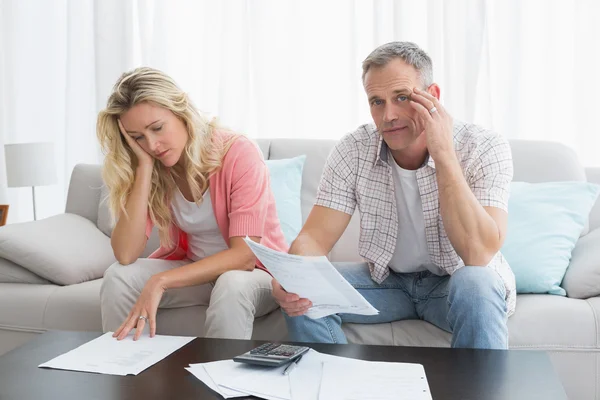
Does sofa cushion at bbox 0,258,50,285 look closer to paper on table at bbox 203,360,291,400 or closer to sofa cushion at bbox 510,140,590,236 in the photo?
paper on table at bbox 203,360,291,400

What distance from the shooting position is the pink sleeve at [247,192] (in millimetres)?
1849

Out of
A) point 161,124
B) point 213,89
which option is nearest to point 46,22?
point 213,89

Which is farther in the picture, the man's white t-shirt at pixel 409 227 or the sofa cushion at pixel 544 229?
the sofa cushion at pixel 544 229

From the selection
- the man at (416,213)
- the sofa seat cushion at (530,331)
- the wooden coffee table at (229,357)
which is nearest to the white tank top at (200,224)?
the man at (416,213)

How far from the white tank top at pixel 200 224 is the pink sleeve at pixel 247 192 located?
0.09 metres

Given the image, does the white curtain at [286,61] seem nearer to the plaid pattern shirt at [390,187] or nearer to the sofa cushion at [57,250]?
the sofa cushion at [57,250]

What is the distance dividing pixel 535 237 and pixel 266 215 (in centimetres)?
84

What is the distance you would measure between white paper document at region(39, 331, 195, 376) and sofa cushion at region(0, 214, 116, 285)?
32.9 inches

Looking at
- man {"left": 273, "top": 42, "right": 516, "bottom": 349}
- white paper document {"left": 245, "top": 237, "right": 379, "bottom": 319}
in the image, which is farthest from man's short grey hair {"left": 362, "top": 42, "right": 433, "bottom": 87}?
white paper document {"left": 245, "top": 237, "right": 379, "bottom": 319}

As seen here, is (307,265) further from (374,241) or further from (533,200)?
(533,200)

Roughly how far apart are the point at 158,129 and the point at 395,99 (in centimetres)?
67

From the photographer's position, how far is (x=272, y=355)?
1245 millimetres

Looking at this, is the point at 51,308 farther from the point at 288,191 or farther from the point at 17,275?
the point at 288,191

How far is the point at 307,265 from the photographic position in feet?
4.07
